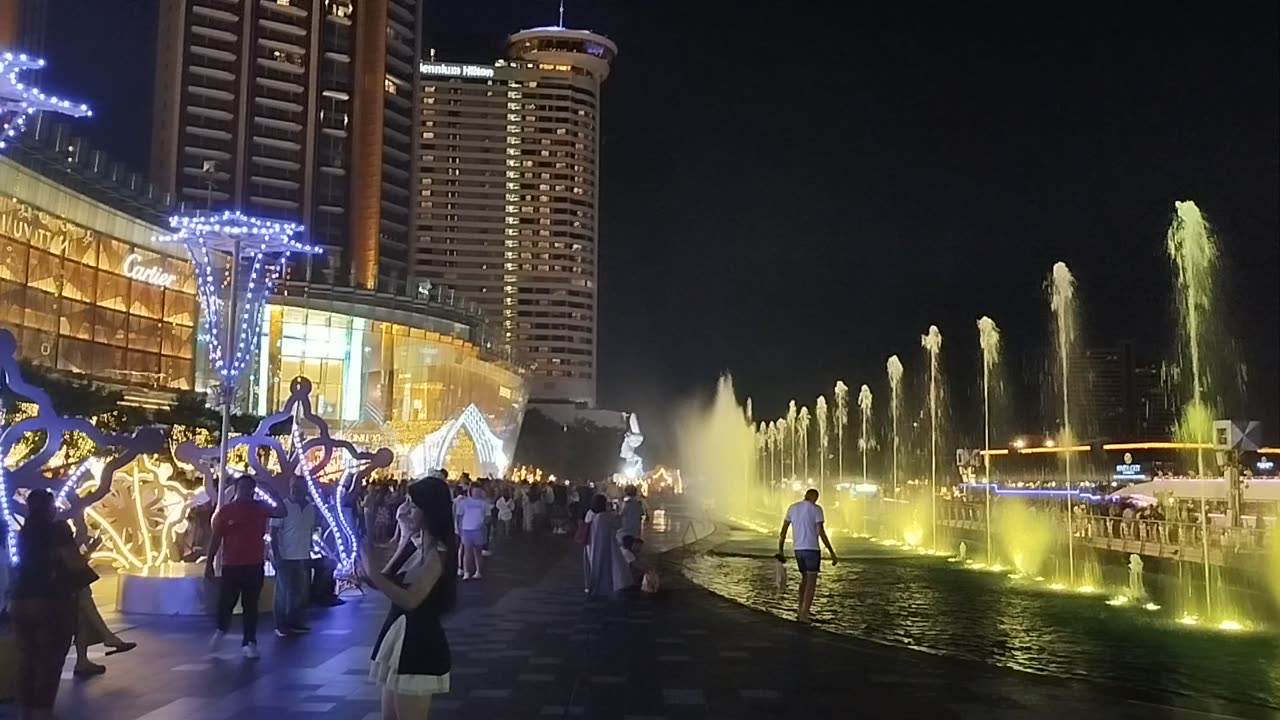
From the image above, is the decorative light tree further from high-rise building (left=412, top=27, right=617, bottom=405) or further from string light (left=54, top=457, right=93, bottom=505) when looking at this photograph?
high-rise building (left=412, top=27, right=617, bottom=405)

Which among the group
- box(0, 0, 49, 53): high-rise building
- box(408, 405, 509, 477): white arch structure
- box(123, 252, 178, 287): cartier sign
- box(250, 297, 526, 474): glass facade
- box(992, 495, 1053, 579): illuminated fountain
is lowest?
box(992, 495, 1053, 579): illuminated fountain

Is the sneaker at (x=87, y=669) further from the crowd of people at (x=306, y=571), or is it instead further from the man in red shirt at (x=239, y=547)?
the man in red shirt at (x=239, y=547)

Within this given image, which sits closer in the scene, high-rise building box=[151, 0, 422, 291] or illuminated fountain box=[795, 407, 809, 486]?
illuminated fountain box=[795, 407, 809, 486]

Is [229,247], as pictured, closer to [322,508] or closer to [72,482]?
[322,508]

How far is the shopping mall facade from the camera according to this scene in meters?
45.9

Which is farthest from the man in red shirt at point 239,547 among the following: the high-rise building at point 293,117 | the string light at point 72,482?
the high-rise building at point 293,117

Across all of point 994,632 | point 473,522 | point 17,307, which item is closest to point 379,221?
point 17,307

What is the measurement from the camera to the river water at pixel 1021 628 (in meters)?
10.5

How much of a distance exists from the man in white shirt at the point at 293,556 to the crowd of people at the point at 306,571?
0.01 metres

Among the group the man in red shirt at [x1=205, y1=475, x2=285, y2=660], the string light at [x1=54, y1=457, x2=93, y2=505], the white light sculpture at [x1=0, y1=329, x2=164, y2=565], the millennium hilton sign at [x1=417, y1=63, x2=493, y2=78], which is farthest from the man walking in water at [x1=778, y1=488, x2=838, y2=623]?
the millennium hilton sign at [x1=417, y1=63, x2=493, y2=78]

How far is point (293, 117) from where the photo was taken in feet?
341

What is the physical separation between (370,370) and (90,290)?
19015 mm

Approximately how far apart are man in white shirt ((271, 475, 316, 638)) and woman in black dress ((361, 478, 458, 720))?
7253 millimetres

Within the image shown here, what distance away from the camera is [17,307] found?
45.5 meters
